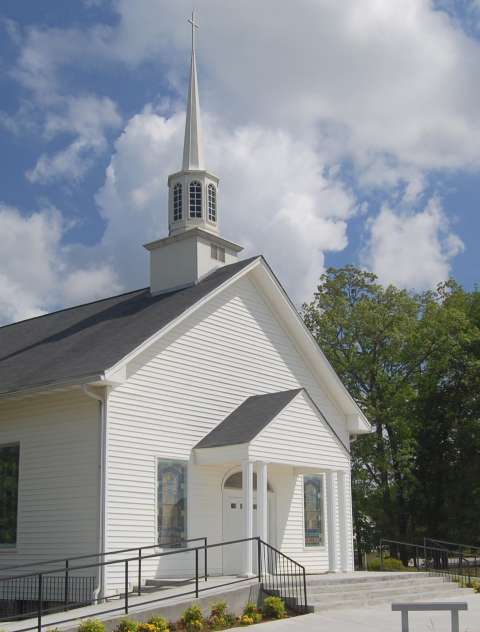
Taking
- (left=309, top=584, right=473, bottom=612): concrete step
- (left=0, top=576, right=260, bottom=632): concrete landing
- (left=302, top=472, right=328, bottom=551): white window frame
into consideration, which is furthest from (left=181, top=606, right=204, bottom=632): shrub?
(left=302, top=472, right=328, bottom=551): white window frame

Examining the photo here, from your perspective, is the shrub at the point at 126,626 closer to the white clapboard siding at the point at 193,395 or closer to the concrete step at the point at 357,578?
the white clapboard siding at the point at 193,395

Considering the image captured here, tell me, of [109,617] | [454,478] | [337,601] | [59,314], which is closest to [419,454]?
[454,478]

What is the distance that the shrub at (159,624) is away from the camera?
13.3m

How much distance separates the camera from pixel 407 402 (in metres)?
37.7

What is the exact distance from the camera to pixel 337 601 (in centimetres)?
1606

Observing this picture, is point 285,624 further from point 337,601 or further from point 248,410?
point 248,410

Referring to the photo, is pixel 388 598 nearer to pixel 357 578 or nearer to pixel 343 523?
pixel 357 578

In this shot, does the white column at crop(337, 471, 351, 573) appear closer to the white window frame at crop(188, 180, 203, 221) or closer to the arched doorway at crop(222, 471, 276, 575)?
the arched doorway at crop(222, 471, 276, 575)

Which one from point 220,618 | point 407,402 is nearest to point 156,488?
point 220,618

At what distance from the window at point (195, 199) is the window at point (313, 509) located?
7633 millimetres

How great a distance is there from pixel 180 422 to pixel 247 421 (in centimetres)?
150

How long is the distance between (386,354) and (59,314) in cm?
1774

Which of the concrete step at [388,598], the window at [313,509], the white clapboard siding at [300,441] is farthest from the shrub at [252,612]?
the window at [313,509]

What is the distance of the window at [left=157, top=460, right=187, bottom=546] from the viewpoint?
58.9ft
